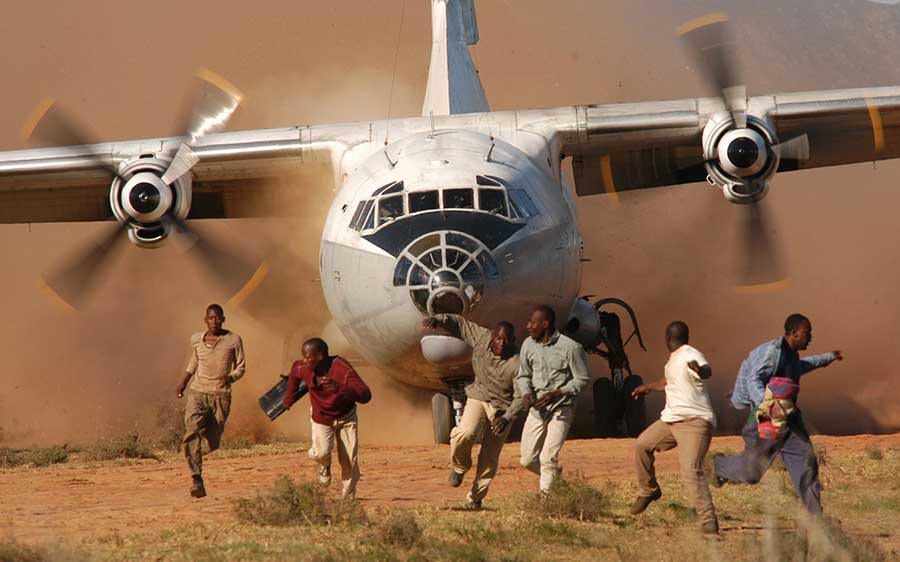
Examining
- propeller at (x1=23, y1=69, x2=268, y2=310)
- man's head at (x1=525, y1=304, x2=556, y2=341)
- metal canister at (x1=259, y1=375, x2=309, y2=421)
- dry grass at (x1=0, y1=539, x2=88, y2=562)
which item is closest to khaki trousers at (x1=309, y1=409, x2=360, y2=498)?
metal canister at (x1=259, y1=375, x2=309, y2=421)

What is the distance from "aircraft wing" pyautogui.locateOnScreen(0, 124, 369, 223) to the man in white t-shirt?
29.8 ft

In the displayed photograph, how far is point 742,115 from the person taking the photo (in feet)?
59.7

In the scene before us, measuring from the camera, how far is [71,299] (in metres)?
19.5

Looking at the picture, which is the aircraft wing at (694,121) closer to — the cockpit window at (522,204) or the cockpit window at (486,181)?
the cockpit window at (522,204)

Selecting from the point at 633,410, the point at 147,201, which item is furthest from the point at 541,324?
the point at 633,410

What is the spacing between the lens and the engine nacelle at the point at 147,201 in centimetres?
1822

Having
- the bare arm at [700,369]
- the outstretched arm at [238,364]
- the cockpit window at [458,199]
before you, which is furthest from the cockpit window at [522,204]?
the bare arm at [700,369]

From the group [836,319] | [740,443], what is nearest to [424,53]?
[836,319]

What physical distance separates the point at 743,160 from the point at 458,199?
4284 mm

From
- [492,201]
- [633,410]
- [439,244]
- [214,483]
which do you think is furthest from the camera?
[633,410]

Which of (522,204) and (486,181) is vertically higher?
(486,181)

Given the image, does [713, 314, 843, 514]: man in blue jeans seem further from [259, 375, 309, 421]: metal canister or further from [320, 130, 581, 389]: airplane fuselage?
[320, 130, 581, 389]: airplane fuselage

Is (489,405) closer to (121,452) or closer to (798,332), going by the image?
(798,332)

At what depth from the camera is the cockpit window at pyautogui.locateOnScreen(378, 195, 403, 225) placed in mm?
15297
